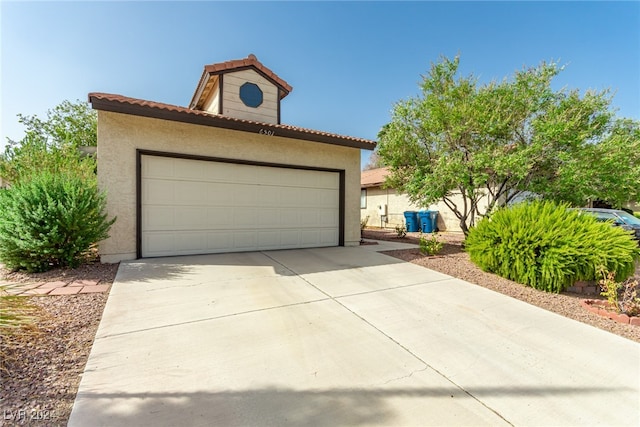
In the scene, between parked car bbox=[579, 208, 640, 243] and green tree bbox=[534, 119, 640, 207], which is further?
parked car bbox=[579, 208, 640, 243]

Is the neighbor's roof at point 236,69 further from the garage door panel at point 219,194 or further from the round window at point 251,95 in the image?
the garage door panel at point 219,194

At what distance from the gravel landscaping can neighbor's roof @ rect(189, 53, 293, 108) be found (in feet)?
20.0

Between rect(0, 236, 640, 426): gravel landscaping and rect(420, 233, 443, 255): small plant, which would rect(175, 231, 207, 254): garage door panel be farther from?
rect(420, 233, 443, 255): small plant

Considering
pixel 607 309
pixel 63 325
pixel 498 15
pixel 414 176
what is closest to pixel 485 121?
pixel 414 176

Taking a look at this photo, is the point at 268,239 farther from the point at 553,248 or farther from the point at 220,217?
the point at 553,248

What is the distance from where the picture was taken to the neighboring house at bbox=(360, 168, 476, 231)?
14164 mm

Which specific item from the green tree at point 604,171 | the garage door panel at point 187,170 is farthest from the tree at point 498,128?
the garage door panel at point 187,170

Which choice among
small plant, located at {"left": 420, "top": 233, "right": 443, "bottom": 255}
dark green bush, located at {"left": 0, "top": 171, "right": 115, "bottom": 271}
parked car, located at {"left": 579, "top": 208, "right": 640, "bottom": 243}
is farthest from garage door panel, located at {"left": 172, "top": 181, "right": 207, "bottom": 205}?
parked car, located at {"left": 579, "top": 208, "right": 640, "bottom": 243}

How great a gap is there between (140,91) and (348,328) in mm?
13879

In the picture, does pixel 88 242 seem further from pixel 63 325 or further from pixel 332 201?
pixel 332 201

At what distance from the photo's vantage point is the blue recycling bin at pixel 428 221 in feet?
45.1

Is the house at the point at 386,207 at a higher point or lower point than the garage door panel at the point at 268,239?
higher

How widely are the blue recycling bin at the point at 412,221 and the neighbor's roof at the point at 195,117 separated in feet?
24.5

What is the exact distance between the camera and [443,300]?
4.02m
